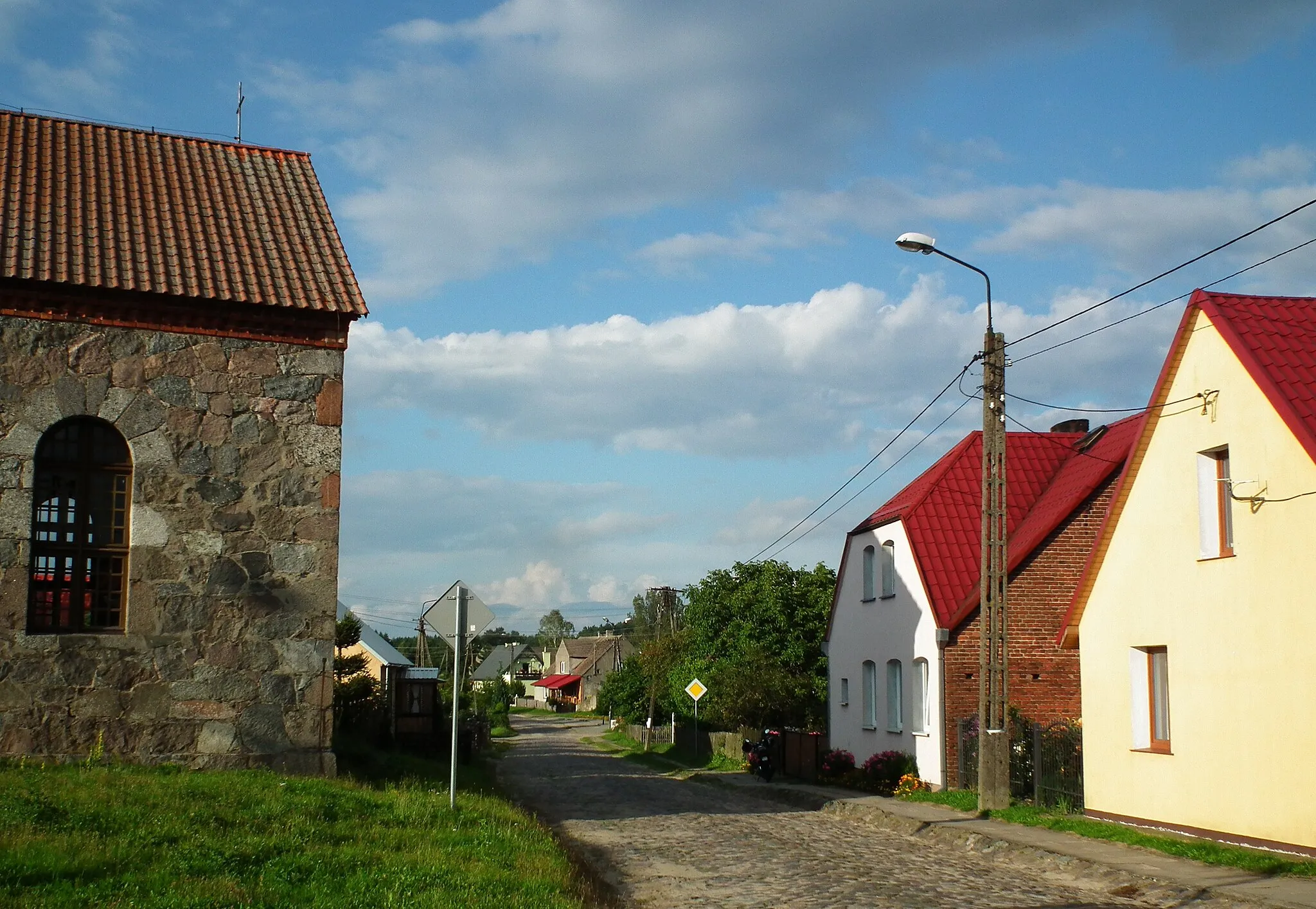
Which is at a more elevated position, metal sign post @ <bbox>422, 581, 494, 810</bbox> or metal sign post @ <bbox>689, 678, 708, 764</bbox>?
metal sign post @ <bbox>422, 581, 494, 810</bbox>

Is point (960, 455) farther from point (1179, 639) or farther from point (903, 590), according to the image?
point (1179, 639)

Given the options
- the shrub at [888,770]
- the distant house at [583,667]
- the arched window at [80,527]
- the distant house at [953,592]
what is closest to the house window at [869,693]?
the distant house at [953,592]

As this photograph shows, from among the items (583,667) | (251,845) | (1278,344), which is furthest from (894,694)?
(583,667)

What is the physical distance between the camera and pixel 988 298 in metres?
20.3

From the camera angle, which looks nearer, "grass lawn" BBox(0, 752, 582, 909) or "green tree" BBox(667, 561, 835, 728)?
"grass lawn" BBox(0, 752, 582, 909)

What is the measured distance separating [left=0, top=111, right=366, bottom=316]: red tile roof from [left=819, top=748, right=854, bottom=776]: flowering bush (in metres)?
18.8

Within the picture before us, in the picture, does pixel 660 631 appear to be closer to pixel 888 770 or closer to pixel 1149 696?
pixel 888 770

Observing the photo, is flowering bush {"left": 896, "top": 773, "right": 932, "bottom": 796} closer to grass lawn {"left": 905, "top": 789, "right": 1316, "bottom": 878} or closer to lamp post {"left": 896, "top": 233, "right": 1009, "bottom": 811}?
grass lawn {"left": 905, "top": 789, "right": 1316, "bottom": 878}

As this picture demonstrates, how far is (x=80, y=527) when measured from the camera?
15.1m

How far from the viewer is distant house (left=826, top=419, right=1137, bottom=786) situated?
25.7 m

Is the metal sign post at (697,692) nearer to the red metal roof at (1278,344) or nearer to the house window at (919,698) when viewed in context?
the house window at (919,698)

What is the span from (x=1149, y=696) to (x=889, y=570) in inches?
469

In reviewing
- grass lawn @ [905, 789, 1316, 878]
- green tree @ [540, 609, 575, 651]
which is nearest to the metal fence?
grass lawn @ [905, 789, 1316, 878]

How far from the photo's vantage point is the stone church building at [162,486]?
48.2ft
